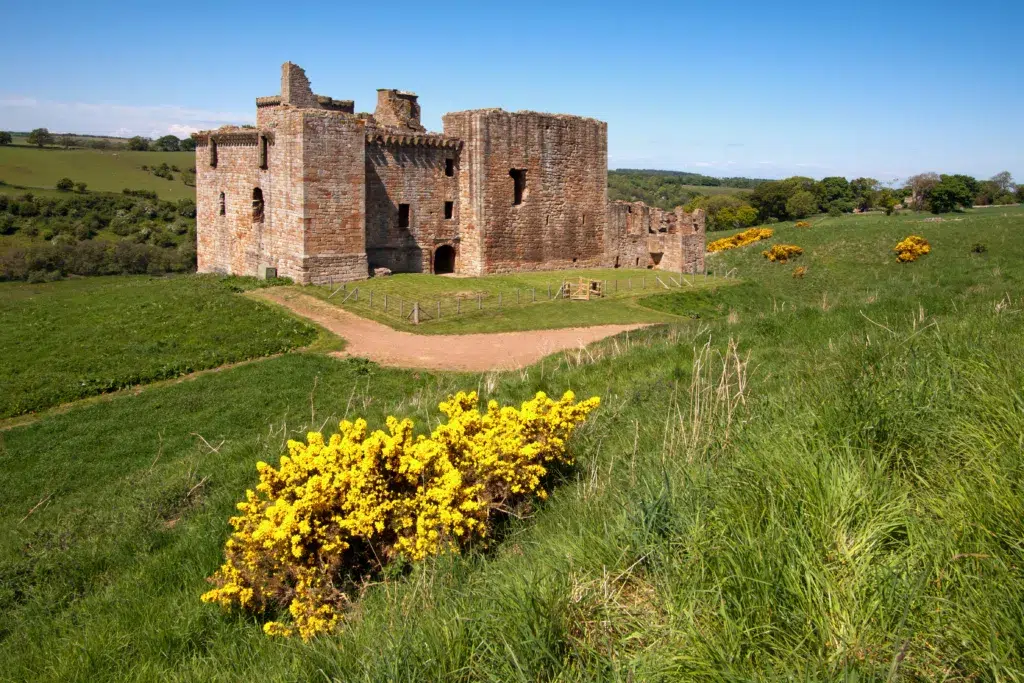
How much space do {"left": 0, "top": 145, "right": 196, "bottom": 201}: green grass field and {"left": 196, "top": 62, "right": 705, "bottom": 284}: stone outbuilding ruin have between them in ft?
175

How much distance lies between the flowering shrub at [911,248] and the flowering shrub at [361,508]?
29024 millimetres

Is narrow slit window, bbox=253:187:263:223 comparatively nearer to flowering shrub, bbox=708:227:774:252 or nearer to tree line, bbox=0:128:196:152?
flowering shrub, bbox=708:227:774:252

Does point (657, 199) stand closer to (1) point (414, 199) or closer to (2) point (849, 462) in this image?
(1) point (414, 199)

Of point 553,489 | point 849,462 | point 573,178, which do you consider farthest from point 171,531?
point 573,178

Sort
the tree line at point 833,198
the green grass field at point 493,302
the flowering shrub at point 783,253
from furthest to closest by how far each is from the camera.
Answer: the tree line at point 833,198, the flowering shrub at point 783,253, the green grass field at point 493,302

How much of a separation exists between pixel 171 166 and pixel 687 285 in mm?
80924

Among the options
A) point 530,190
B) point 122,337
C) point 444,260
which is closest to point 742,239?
point 530,190

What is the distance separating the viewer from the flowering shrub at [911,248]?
30.1m

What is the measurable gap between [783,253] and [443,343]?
2093cm

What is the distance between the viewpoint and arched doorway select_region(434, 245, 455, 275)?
96.9 feet

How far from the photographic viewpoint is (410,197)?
27859mm

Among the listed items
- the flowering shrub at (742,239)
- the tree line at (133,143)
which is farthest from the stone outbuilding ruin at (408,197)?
the tree line at (133,143)

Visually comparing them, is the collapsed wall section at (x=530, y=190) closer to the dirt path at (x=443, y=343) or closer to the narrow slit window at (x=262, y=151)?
the narrow slit window at (x=262, y=151)

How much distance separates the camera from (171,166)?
296ft
